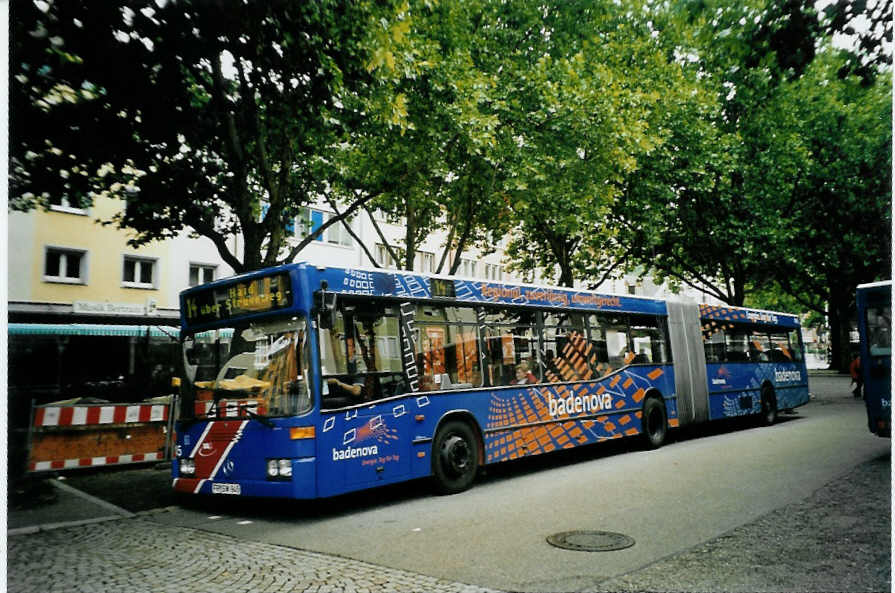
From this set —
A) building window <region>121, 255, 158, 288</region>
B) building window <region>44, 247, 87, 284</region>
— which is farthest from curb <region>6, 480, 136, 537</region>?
building window <region>121, 255, 158, 288</region>

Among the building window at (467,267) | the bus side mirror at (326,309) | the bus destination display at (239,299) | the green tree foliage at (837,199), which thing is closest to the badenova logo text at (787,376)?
the green tree foliage at (837,199)

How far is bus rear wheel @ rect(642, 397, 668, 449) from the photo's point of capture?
1347 cm

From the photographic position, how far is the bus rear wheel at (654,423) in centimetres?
1347

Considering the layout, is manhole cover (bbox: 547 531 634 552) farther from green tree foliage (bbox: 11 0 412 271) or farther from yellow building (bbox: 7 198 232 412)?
yellow building (bbox: 7 198 232 412)

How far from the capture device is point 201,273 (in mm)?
29328

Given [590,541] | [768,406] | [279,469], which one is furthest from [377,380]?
[768,406]

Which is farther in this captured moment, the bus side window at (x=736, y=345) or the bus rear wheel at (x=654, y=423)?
the bus side window at (x=736, y=345)

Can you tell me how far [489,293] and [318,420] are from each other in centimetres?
360

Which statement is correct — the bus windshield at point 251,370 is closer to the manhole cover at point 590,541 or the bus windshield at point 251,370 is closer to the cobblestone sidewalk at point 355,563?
the cobblestone sidewalk at point 355,563

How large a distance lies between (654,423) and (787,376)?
22.9 ft

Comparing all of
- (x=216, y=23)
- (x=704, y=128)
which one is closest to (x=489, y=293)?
(x=216, y=23)

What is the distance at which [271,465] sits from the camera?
7.82 metres

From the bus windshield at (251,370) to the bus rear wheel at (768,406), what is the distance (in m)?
13.2

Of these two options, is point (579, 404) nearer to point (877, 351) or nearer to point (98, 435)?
point (877, 351)
